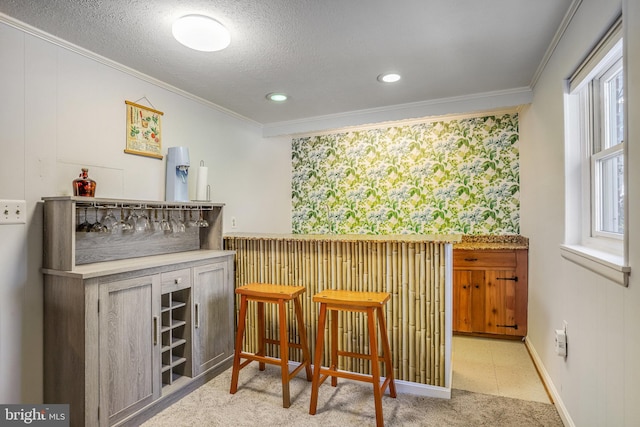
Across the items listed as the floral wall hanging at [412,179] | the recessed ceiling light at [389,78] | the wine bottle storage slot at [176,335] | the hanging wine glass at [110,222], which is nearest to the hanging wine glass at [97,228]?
the hanging wine glass at [110,222]

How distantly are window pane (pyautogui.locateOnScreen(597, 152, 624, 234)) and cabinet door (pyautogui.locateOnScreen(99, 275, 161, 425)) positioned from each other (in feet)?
7.95

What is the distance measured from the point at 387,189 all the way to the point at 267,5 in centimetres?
262

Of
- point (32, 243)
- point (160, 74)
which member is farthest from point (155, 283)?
point (160, 74)

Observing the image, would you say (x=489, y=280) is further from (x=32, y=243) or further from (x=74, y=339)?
(x=32, y=243)

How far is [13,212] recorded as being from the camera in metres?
1.82

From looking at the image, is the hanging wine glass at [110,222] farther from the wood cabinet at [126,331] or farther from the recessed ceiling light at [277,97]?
the recessed ceiling light at [277,97]

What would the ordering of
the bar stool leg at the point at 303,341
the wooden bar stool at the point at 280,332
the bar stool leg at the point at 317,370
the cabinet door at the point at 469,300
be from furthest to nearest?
the cabinet door at the point at 469,300 < the bar stool leg at the point at 303,341 < the wooden bar stool at the point at 280,332 < the bar stool leg at the point at 317,370

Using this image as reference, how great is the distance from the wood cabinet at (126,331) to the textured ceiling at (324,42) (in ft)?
3.20

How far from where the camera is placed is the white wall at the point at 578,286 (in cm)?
123

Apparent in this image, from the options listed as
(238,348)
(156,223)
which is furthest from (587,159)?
(156,223)

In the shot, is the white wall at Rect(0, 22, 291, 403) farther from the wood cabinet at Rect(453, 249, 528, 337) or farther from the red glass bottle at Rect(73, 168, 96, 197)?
the wood cabinet at Rect(453, 249, 528, 337)

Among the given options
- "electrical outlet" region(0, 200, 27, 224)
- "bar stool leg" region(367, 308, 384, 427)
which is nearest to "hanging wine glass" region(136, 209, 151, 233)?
"electrical outlet" region(0, 200, 27, 224)

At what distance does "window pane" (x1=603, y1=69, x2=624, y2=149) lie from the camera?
1.59 metres

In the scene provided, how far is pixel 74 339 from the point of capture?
1825mm
